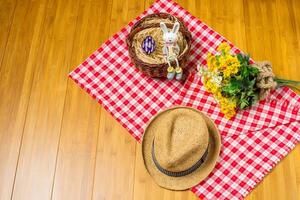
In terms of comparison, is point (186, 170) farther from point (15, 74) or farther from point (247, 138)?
point (15, 74)

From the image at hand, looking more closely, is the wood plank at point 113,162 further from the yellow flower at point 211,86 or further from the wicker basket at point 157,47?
the yellow flower at point 211,86

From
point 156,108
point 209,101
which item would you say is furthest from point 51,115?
point 209,101

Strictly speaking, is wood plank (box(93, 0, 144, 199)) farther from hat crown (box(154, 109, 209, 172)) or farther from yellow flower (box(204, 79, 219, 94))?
yellow flower (box(204, 79, 219, 94))

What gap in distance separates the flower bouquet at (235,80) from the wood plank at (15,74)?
0.81 meters

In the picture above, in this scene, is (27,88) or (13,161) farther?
(27,88)

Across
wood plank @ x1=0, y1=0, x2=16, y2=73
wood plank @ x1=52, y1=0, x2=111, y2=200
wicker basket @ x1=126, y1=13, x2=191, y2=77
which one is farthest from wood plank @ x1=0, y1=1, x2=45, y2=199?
wicker basket @ x1=126, y1=13, x2=191, y2=77

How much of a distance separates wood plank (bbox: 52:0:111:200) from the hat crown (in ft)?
1.12

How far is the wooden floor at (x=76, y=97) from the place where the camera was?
62.6 inches

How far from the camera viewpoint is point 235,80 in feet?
5.06

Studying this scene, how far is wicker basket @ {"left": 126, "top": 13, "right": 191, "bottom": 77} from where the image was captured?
1608mm

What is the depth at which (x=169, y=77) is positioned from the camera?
166 centimetres

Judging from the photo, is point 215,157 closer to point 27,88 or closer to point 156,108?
point 156,108

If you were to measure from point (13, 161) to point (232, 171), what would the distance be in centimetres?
92

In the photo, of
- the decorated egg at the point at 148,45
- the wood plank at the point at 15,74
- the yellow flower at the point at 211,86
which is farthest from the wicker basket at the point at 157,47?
the wood plank at the point at 15,74
